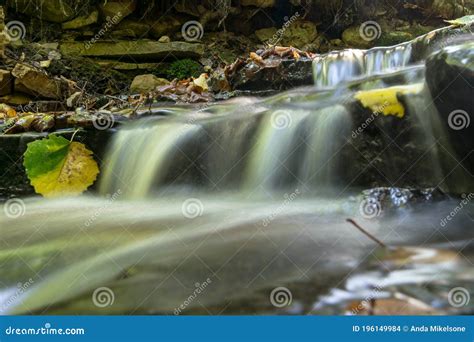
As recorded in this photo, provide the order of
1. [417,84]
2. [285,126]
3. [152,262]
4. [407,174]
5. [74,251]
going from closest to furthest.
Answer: [152,262] → [74,251] → [407,174] → [417,84] → [285,126]

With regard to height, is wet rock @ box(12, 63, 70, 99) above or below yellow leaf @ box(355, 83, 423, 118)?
below

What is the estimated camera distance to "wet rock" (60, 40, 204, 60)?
689 centimetres

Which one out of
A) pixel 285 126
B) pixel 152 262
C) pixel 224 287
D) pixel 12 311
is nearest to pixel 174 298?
pixel 224 287

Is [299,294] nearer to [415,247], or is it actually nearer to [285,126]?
[415,247]

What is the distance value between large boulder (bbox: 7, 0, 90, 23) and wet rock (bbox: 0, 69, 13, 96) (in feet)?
7.39

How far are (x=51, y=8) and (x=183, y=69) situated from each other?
232 centimetres

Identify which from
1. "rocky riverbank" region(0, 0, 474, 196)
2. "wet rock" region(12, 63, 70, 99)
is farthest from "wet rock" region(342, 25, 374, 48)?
"wet rock" region(12, 63, 70, 99)

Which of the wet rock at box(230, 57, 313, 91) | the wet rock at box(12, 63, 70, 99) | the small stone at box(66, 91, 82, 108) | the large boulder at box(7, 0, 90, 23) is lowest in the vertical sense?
the small stone at box(66, 91, 82, 108)

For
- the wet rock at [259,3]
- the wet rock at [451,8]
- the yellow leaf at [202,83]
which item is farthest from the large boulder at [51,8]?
the wet rock at [451,8]

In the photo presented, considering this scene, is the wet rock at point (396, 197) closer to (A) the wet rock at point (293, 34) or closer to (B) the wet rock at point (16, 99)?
(B) the wet rock at point (16, 99)

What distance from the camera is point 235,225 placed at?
1.94 meters

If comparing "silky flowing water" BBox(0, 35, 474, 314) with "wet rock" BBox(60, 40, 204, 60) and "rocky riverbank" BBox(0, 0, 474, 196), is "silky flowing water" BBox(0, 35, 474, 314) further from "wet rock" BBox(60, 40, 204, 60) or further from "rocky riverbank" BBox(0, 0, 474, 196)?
"wet rock" BBox(60, 40, 204, 60)

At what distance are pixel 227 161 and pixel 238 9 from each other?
590cm

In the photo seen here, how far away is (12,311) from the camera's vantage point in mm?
1329
